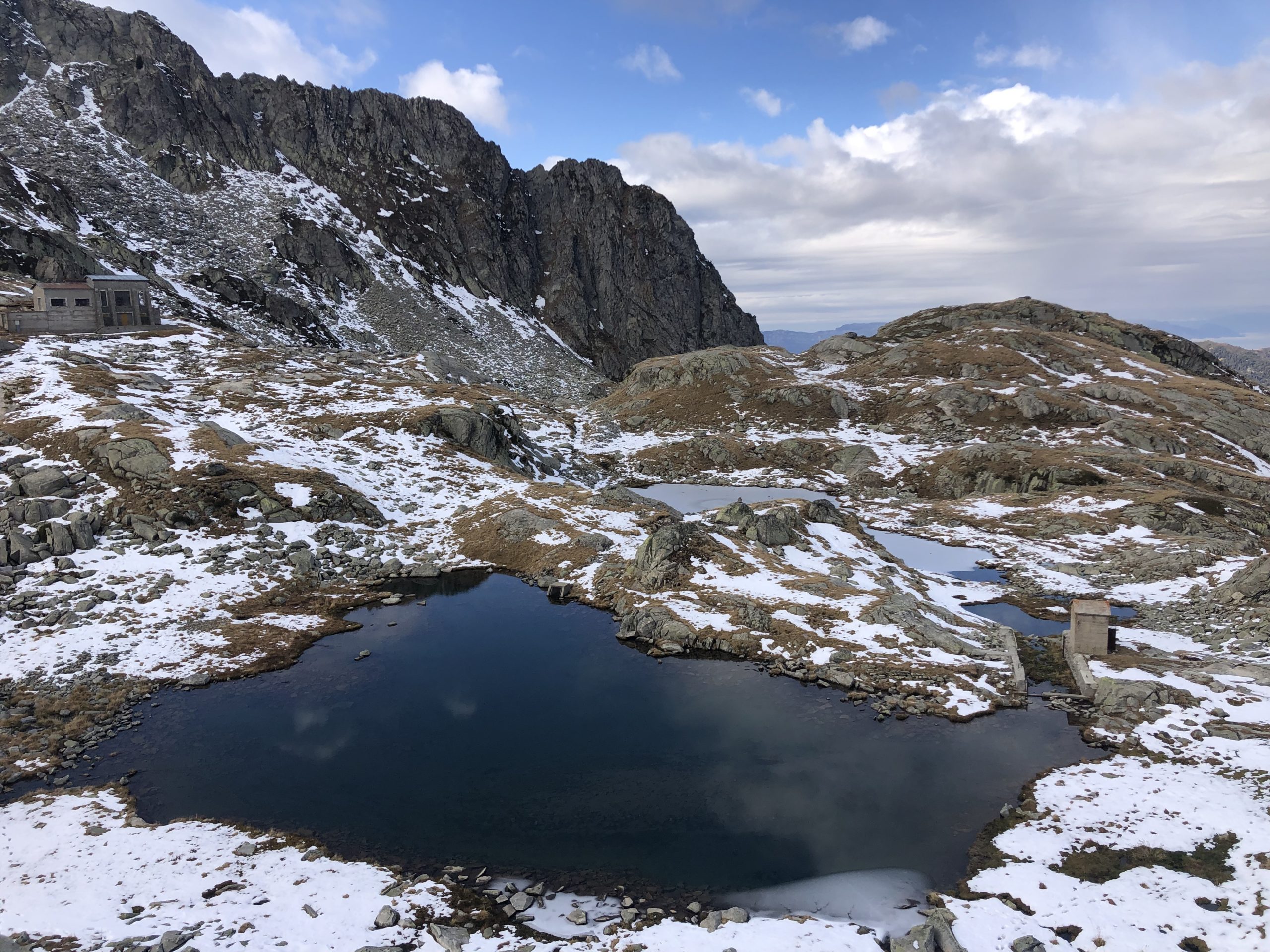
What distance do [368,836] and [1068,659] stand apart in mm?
32153

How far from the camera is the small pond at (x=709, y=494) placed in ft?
229

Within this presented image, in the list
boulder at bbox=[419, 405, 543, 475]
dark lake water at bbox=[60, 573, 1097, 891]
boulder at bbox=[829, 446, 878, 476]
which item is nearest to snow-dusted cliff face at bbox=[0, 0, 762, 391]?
boulder at bbox=[419, 405, 543, 475]

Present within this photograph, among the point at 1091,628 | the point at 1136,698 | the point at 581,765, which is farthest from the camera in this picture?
the point at 1091,628

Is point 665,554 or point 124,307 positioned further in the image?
point 124,307

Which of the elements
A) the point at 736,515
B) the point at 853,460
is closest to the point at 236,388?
the point at 736,515

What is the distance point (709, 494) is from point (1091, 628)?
45066 mm

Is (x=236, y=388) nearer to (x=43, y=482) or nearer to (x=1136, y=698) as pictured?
(x=43, y=482)

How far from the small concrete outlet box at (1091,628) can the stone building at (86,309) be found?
10077 centimetres

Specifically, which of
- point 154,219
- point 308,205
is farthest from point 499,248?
point 154,219

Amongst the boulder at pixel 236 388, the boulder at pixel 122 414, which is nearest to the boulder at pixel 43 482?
the boulder at pixel 122 414

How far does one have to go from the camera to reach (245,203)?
505 feet

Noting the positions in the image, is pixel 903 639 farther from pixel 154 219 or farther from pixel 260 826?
pixel 154 219

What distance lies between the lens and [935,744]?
85.6 feet

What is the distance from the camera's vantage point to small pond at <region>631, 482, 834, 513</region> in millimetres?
69688
